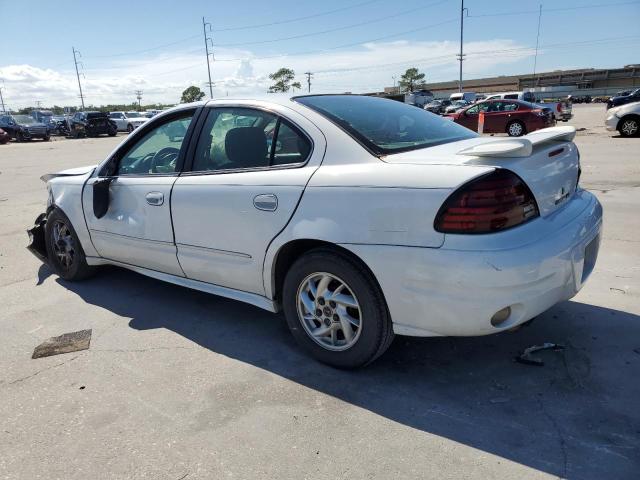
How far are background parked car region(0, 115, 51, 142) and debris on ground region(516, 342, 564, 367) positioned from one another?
1392 inches

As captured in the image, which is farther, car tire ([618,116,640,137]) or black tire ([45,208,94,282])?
car tire ([618,116,640,137])

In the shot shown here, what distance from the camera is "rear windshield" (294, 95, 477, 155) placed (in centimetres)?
293

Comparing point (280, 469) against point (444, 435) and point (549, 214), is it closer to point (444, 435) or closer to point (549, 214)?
point (444, 435)

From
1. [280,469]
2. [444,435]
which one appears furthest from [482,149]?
[280,469]

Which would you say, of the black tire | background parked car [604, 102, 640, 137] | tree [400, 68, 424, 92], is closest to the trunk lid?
the black tire

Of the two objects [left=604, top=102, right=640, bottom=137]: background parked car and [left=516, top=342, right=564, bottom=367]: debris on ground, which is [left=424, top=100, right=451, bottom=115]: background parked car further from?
[left=516, top=342, right=564, bottom=367]: debris on ground

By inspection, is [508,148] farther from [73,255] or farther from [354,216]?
[73,255]

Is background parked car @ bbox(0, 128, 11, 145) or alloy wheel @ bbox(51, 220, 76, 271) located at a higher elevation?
background parked car @ bbox(0, 128, 11, 145)

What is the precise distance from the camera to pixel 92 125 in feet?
111

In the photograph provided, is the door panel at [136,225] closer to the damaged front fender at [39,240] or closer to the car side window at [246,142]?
the car side window at [246,142]

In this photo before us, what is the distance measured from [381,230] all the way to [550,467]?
4.22 feet

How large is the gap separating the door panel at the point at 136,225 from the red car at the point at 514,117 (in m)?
17.5

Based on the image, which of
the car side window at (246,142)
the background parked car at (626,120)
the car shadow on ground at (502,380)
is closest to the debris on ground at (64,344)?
the car shadow on ground at (502,380)

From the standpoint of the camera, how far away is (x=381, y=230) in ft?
8.33
